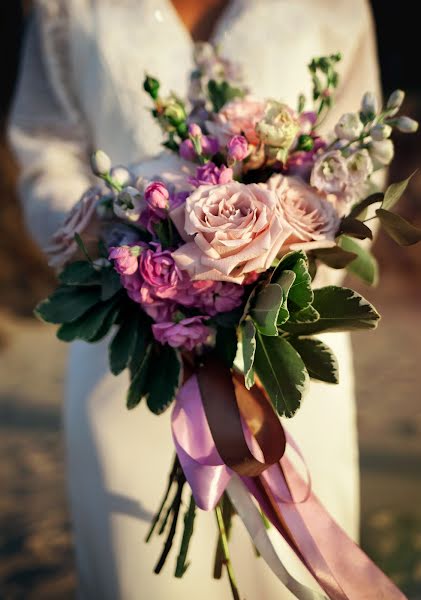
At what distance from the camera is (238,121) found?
1.08m

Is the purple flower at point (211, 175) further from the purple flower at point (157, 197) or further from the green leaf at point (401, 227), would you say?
the green leaf at point (401, 227)

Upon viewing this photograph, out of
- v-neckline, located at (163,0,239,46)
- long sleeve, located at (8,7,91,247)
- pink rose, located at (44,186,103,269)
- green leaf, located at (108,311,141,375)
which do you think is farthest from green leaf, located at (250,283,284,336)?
v-neckline, located at (163,0,239,46)

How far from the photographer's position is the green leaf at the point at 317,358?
100 cm

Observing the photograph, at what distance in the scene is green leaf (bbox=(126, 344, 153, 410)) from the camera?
1098 mm

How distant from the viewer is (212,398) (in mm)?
1061

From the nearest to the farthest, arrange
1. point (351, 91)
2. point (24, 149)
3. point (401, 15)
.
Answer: point (351, 91) → point (24, 149) → point (401, 15)

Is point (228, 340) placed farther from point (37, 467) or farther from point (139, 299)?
point (37, 467)

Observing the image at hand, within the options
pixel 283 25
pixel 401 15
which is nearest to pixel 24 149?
pixel 283 25

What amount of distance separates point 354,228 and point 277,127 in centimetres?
18

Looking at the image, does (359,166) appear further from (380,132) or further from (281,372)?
(281,372)

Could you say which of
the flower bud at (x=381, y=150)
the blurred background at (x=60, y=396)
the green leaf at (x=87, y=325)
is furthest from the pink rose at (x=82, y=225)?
the blurred background at (x=60, y=396)

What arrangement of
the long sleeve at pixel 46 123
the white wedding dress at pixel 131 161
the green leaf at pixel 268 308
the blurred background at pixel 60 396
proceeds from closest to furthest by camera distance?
1. the green leaf at pixel 268 308
2. the white wedding dress at pixel 131 161
3. the long sleeve at pixel 46 123
4. the blurred background at pixel 60 396

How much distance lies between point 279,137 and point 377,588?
0.71 metres

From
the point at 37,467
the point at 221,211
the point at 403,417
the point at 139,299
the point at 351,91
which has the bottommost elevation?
the point at 37,467
